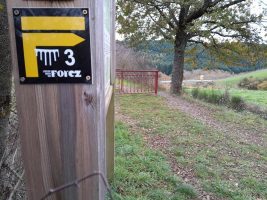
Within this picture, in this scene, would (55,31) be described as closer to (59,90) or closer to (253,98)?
(59,90)

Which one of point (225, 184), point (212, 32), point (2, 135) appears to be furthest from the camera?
point (212, 32)

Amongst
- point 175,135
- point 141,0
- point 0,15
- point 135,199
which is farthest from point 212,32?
point 0,15

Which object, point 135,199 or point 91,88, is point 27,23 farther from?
point 135,199

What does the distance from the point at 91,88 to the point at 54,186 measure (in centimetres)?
41

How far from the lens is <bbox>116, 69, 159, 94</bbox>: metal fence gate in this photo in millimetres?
11398

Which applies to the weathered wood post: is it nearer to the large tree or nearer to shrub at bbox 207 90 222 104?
the large tree

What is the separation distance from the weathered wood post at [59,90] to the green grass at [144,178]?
1.87 metres

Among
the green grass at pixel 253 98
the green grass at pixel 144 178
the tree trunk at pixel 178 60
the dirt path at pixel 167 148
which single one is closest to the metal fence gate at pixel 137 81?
the tree trunk at pixel 178 60

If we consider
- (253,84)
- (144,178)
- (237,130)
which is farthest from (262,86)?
(144,178)

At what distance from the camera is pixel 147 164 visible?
3773 mm

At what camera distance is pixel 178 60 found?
12.5 meters

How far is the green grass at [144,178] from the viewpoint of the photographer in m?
3.01

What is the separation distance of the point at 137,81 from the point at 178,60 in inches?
91.0

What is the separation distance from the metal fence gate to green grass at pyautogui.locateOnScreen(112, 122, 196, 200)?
716 cm
